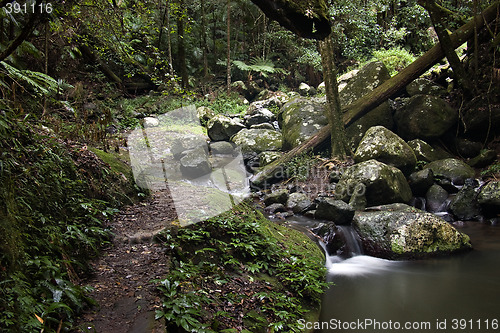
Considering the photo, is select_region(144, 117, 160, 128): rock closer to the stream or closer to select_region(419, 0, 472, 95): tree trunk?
the stream

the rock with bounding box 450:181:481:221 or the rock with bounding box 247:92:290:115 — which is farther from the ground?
the rock with bounding box 247:92:290:115

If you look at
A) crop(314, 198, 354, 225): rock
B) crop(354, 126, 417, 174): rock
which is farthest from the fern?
crop(354, 126, 417, 174): rock

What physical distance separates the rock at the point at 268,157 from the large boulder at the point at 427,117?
4.10 metres

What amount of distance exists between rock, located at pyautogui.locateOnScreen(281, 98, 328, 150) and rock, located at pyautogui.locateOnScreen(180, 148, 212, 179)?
296cm

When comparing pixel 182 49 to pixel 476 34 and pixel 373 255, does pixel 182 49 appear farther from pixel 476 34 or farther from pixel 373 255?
pixel 373 255

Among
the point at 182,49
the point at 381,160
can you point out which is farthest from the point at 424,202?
the point at 182,49

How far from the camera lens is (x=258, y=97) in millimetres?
16750

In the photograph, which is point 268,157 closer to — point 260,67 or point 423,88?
point 423,88

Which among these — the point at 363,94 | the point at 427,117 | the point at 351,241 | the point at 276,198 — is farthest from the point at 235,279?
the point at 363,94

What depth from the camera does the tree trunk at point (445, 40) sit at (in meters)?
8.81

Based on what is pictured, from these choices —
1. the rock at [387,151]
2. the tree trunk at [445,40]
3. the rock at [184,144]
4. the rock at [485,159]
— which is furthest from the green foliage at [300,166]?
the tree trunk at [445,40]

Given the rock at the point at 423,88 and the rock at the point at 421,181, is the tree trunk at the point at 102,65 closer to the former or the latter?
the rock at the point at 423,88

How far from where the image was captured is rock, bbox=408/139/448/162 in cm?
894

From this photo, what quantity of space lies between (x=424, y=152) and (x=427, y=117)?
112 cm
